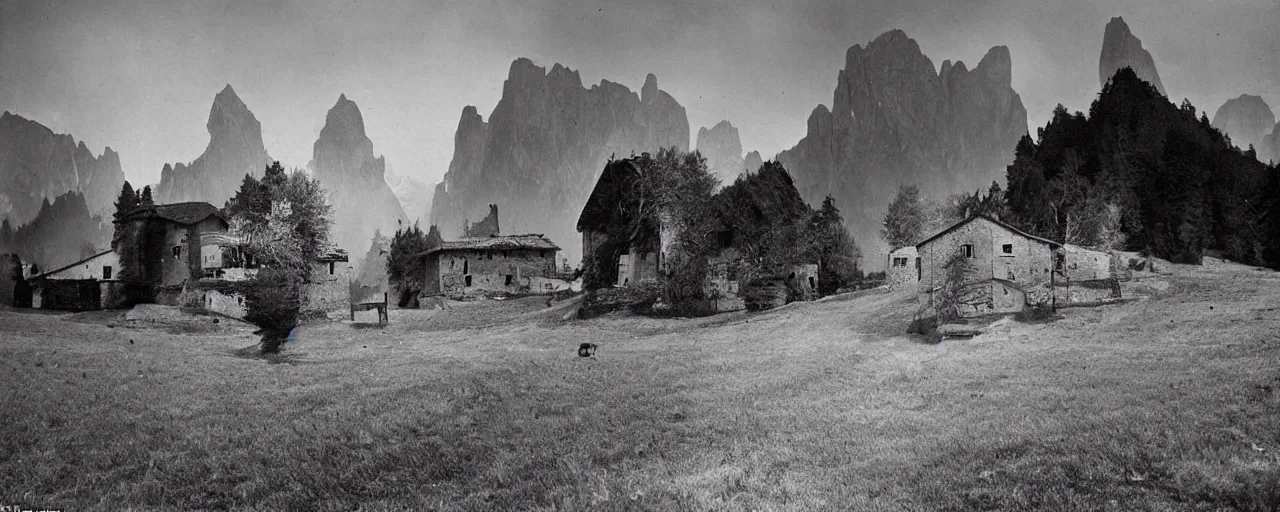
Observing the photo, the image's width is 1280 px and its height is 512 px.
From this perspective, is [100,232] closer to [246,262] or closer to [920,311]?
[246,262]

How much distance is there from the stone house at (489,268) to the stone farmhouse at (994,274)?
112ft

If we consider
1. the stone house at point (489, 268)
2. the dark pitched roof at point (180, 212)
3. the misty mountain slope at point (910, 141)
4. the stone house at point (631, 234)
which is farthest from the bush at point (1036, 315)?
the misty mountain slope at point (910, 141)

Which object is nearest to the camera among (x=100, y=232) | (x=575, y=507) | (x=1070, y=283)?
(x=575, y=507)

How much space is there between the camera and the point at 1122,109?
2500 inches

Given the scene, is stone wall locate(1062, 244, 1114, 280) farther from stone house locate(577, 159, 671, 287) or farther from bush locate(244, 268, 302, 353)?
bush locate(244, 268, 302, 353)

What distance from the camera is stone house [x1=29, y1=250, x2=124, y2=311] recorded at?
29.6 m

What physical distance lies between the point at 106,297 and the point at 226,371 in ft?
92.4

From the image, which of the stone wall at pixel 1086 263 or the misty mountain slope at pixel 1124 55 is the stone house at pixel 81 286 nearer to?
the stone wall at pixel 1086 263

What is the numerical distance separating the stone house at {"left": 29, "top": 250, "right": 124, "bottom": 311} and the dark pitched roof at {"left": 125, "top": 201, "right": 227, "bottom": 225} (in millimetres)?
3570

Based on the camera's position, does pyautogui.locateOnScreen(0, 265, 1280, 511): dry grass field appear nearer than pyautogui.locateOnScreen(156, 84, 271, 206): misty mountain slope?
Yes

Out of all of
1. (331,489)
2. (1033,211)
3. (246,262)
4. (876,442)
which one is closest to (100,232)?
(246,262)

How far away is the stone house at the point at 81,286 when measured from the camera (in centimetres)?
2962

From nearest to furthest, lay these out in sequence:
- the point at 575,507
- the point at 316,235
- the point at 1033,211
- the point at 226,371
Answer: the point at 575,507, the point at 226,371, the point at 316,235, the point at 1033,211

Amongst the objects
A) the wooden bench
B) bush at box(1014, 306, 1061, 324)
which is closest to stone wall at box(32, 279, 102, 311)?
the wooden bench
